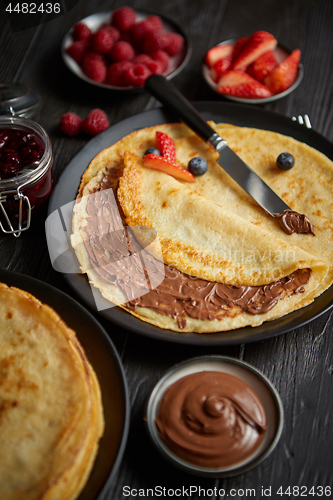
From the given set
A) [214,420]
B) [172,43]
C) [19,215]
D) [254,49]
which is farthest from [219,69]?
[214,420]

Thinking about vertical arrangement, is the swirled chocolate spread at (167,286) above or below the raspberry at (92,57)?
below

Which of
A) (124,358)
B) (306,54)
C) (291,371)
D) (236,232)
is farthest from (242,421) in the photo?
(306,54)

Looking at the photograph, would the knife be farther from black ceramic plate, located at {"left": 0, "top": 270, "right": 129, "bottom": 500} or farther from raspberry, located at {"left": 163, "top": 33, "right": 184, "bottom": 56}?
black ceramic plate, located at {"left": 0, "top": 270, "right": 129, "bottom": 500}

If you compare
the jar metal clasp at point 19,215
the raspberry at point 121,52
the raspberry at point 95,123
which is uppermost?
the raspberry at point 121,52

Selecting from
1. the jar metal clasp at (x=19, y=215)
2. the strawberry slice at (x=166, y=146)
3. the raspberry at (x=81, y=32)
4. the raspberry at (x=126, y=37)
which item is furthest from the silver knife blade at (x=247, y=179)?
the raspberry at (x=81, y=32)

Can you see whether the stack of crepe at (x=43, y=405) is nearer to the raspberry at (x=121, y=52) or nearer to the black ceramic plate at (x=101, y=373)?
the black ceramic plate at (x=101, y=373)

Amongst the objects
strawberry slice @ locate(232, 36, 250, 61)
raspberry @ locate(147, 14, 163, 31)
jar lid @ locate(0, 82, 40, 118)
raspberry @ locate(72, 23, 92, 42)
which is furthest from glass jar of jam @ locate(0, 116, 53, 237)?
strawberry slice @ locate(232, 36, 250, 61)

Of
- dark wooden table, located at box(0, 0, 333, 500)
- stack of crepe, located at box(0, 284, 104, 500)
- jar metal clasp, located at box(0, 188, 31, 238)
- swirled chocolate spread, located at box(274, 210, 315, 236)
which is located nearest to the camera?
stack of crepe, located at box(0, 284, 104, 500)
